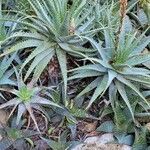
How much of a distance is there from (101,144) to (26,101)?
2.51 ft

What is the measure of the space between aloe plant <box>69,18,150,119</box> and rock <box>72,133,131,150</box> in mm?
306

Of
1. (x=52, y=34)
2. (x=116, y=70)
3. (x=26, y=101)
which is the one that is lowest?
(x=26, y=101)

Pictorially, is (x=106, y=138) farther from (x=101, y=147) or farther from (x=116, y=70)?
(x=116, y=70)

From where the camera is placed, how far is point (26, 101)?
3641 millimetres

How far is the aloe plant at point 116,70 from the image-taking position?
12.4 ft

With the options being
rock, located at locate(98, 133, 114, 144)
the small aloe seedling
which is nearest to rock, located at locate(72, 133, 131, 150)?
rock, located at locate(98, 133, 114, 144)

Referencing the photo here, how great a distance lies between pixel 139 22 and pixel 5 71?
1601 millimetres

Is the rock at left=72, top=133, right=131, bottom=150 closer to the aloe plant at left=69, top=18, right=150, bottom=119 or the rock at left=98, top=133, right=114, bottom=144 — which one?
the rock at left=98, top=133, right=114, bottom=144

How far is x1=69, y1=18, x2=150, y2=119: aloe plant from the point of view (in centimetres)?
378

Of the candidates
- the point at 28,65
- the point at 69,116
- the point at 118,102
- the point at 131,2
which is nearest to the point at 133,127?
the point at 118,102

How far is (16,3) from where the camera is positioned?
14.4 ft

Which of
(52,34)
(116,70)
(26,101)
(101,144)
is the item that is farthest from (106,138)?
(52,34)

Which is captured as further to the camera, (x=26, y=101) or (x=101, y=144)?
(x=101, y=144)

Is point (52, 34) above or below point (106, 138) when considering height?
above
